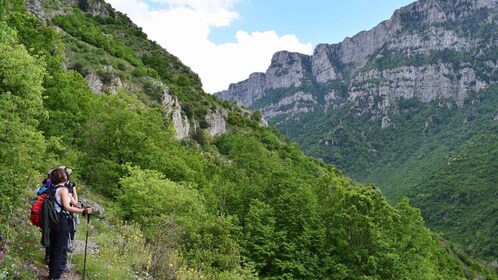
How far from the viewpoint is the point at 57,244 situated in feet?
24.2

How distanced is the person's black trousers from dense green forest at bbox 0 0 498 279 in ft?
1.15

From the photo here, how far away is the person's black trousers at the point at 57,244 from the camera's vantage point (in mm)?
7340

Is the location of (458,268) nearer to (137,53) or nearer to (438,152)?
(137,53)

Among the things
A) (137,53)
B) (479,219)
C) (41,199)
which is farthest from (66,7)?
(479,219)

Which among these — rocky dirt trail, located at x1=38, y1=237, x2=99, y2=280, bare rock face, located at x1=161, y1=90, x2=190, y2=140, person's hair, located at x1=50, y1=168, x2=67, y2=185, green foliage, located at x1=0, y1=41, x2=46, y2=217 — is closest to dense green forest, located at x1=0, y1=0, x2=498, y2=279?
green foliage, located at x1=0, y1=41, x2=46, y2=217

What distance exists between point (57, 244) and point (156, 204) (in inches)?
294

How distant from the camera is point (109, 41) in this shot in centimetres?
5541

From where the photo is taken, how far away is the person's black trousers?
7.34 m

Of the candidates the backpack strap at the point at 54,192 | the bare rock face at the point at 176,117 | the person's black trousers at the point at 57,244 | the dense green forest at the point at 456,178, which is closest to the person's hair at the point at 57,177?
the backpack strap at the point at 54,192

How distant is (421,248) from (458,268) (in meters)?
38.2

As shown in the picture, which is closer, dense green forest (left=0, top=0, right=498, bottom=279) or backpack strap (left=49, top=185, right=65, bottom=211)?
backpack strap (left=49, top=185, right=65, bottom=211)

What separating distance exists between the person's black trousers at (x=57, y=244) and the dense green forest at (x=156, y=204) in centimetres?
35

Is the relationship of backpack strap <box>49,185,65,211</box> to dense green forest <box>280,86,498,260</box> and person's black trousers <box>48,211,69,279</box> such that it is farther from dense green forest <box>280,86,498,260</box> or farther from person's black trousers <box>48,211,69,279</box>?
dense green forest <box>280,86,498,260</box>

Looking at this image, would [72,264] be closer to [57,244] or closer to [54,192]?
[57,244]
